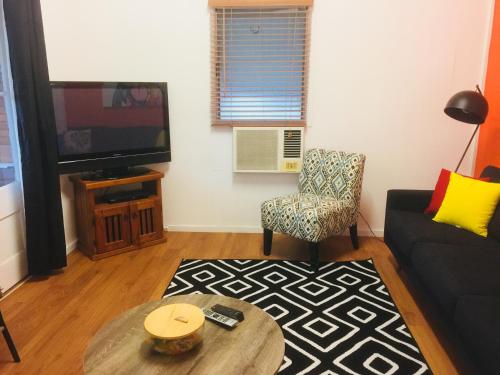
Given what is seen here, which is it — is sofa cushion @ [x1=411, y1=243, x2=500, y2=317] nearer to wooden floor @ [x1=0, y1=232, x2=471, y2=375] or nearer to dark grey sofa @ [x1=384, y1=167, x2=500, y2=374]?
dark grey sofa @ [x1=384, y1=167, x2=500, y2=374]

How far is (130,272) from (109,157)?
35.4 inches

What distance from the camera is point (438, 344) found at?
6.55 feet

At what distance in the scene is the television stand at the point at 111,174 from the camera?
3045 millimetres

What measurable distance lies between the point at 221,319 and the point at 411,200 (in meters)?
1.88

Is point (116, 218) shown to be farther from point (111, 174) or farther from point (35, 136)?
point (35, 136)

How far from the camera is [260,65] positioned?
3285mm

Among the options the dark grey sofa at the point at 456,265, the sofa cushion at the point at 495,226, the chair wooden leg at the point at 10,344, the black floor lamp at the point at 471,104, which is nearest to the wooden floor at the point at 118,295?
the chair wooden leg at the point at 10,344

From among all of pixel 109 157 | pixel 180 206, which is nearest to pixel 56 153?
pixel 109 157

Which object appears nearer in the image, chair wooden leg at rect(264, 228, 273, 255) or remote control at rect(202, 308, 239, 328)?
remote control at rect(202, 308, 239, 328)

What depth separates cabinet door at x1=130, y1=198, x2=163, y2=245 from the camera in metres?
3.15

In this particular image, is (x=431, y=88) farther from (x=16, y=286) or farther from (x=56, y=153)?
(x=16, y=286)

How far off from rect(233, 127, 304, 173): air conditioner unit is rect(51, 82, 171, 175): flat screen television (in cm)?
62

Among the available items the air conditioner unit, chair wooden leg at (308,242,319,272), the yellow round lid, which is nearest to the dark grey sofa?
chair wooden leg at (308,242,319,272)

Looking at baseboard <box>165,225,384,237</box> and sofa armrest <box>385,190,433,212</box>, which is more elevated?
sofa armrest <box>385,190,433,212</box>
